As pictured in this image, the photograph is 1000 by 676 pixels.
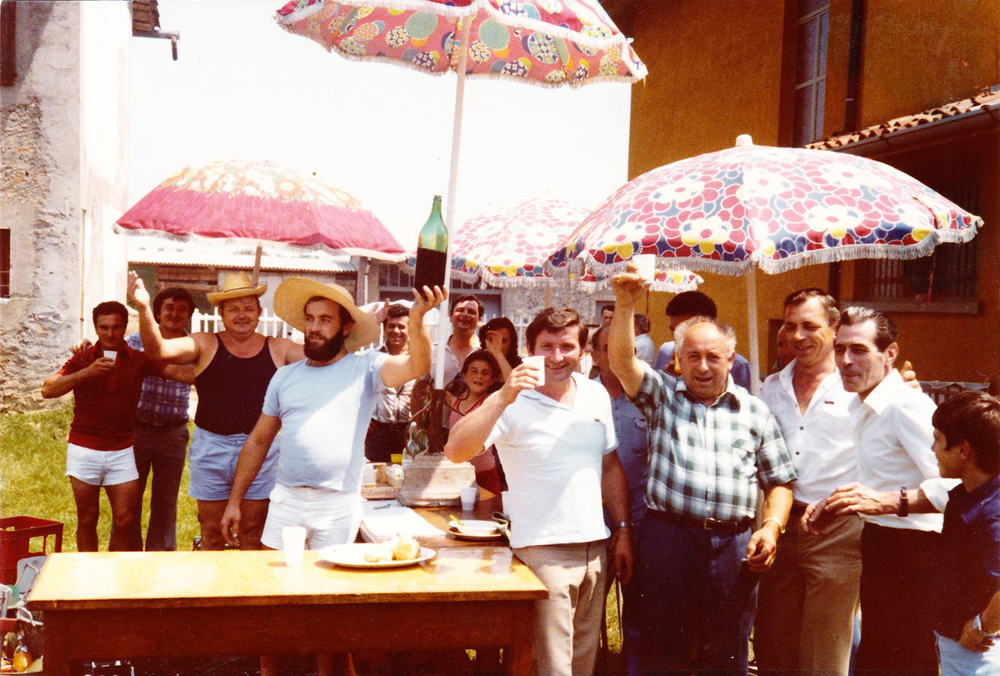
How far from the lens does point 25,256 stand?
10.1 meters

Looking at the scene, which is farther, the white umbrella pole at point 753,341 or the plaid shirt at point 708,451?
the white umbrella pole at point 753,341

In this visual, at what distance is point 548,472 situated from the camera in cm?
316

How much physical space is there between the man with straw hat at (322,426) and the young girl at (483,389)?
806mm

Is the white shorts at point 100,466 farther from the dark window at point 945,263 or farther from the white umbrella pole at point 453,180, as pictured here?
the dark window at point 945,263

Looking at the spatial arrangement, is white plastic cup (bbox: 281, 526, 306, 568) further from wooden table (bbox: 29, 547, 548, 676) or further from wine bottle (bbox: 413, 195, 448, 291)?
wine bottle (bbox: 413, 195, 448, 291)

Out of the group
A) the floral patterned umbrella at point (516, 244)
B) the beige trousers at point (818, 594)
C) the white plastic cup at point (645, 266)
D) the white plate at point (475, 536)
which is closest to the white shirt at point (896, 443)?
the beige trousers at point (818, 594)

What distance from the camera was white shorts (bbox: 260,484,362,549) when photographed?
3.58 metres

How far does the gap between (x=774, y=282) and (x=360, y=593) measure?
7.54 meters

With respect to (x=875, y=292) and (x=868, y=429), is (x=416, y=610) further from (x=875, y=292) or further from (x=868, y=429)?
(x=875, y=292)

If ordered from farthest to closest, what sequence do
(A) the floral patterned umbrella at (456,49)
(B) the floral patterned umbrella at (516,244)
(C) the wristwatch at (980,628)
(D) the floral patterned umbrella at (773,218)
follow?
(B) the floral patterned umbrella at (516,244) < (A) the floral patterned umbrella at (456,49) < (D) the floral patterned umbrella at (773,218) < (C) the wristwatch at (980,628)

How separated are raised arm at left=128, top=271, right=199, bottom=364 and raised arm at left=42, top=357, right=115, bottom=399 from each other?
0.74 metres

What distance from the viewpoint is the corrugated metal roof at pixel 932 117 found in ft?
19.4

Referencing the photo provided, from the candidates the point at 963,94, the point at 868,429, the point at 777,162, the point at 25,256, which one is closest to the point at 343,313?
the point at 777,162

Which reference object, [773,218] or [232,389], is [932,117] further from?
[232,389]
